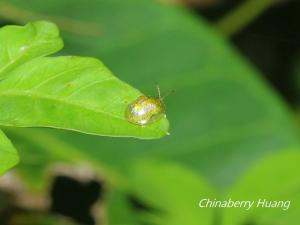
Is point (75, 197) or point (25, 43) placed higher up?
point (25, 43)

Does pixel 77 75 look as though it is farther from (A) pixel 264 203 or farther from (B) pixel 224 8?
(B) pixel 224 8

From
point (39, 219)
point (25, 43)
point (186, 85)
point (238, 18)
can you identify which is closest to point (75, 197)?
point (39, 219)

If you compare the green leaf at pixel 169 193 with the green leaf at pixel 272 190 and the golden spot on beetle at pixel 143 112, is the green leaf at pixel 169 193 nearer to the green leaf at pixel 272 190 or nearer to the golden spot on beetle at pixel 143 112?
the green leaf at pixel 272 190

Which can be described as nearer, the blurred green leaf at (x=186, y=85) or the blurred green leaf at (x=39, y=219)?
the blurred green leaf at (x=39, y=219)

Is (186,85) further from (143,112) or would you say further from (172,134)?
(143,112)

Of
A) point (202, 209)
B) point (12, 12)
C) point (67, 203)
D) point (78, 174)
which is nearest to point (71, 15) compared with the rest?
point (12, 12)

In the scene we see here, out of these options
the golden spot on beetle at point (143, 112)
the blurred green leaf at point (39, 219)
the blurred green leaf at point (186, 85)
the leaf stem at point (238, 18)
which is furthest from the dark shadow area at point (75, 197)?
the leaf stem at point (238, 18)
